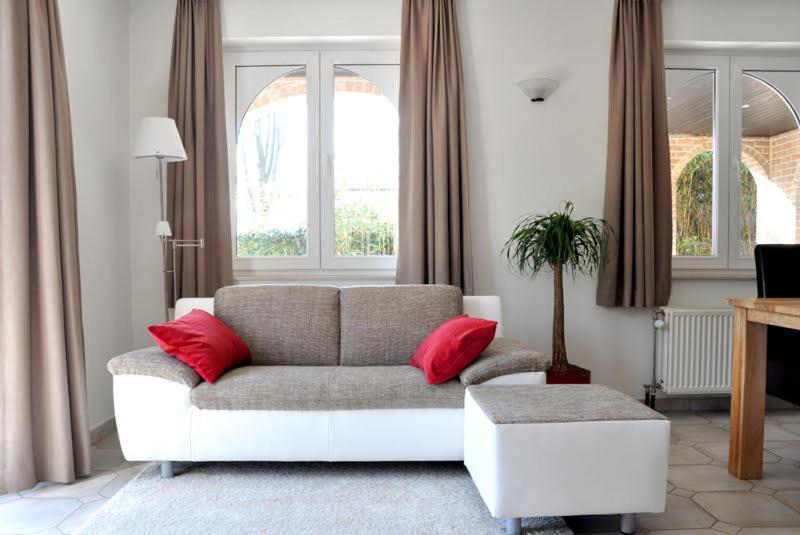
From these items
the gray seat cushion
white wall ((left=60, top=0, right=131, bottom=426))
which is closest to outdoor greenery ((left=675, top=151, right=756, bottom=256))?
Answer: the gray seat cushion

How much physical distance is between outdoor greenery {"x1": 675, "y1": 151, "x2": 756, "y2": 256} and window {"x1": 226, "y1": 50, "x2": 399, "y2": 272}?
1.86m

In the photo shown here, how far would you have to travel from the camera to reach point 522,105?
3.61 metres

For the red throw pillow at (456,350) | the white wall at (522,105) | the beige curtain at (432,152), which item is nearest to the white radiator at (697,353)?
the white wall at (522,105)

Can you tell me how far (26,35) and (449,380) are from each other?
2232mm

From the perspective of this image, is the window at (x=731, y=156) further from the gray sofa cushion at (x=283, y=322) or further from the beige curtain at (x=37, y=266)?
the beige curtain at (x=37, y=266)

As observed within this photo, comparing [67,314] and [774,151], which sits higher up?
[774,151]

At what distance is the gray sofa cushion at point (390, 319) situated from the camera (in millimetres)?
2881

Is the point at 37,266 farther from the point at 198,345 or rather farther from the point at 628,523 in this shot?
the point at 628,523

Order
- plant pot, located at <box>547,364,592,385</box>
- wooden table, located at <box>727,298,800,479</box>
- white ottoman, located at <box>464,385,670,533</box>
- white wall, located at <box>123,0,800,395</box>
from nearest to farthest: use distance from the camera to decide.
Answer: white ottoman, located at <box>464,385,670,533</box>
wooden table, located at <box>727,298,800,479</box>
plant pot, located at <box>547,364,592,385</box>
white wall, located at <box>123,0,800,395</box>

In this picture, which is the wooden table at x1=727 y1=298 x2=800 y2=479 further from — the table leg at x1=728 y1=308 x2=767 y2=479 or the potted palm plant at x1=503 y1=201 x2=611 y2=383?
the potted palm plant at x1=503 y1=201 x2=611 y2=383

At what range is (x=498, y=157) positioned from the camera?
11.8ft

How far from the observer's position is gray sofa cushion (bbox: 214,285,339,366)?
9.45 feet

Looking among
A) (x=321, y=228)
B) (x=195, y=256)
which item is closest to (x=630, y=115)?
(x=321, y=228)

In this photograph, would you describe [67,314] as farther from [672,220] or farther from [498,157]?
[672,220]
